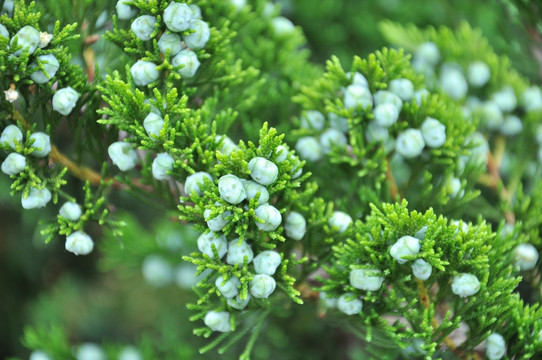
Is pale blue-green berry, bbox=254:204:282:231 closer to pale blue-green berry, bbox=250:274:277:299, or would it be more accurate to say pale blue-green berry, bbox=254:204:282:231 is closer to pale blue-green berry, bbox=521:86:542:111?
pale blue-green berry, bbox=250:274:277:299

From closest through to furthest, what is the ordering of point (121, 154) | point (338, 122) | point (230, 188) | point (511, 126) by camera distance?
point (230, 188) → point (121, 154) → point (338, 122) → point (511, 126)

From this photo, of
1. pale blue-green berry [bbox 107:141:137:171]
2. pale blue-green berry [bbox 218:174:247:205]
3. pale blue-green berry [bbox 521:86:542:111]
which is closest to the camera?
pale blue-green berry [bbox 218:174:247:205]

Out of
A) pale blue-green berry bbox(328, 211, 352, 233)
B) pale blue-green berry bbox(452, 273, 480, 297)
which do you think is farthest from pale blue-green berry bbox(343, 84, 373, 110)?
pale blue-green berry bbox(452, 273, 480, 297)

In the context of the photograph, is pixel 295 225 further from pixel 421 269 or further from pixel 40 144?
pixel 40 144

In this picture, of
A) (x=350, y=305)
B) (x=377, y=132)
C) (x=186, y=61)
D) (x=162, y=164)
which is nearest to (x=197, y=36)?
(x=186, y=61)

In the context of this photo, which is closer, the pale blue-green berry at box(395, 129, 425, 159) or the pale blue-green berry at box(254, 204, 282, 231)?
the pale blue-green berry at box(254, 204, 282, 231)

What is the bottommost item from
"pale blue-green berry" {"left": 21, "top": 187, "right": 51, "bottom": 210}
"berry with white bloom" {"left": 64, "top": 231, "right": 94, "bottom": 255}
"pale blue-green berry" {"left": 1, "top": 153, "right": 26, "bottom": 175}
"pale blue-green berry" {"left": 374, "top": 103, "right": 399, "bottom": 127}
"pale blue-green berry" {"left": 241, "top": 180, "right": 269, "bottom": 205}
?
"berry with white bloom" {"left": 64, "top": 231, "right": 94, "bottom": 255}

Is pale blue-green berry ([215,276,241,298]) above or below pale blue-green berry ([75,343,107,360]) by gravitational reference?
above
